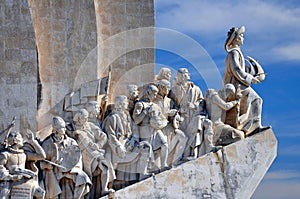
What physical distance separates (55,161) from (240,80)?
3483 mm

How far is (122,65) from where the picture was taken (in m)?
18.0

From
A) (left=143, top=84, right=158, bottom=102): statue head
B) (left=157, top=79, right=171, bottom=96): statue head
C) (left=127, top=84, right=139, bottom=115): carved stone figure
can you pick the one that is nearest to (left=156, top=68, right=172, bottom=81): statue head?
(left=157, top=79, right=171, bottom=96): statue head

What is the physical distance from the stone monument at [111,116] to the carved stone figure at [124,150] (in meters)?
0.02

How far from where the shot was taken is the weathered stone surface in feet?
53.7

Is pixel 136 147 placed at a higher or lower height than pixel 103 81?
lower

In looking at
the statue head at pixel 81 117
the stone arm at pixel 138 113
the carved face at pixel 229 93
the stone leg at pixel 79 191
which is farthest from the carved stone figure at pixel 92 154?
A: the carved face at pixel 229 93

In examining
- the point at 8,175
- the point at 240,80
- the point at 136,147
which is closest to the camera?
the point at 8,175

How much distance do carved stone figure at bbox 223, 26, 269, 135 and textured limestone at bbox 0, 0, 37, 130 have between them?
3240 millimetres

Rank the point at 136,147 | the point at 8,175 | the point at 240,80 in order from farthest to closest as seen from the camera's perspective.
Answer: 1. the point at 240,80
2. the point at 136,147
3. the point at 8,175

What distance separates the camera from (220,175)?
1681cm

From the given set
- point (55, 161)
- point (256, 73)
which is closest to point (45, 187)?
point (55, 161)

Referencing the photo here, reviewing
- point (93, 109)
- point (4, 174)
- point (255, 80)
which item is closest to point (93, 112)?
point (93, 109)

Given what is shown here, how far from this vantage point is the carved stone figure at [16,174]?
50.2 feet

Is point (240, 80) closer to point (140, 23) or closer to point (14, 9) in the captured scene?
point (140, 23)
